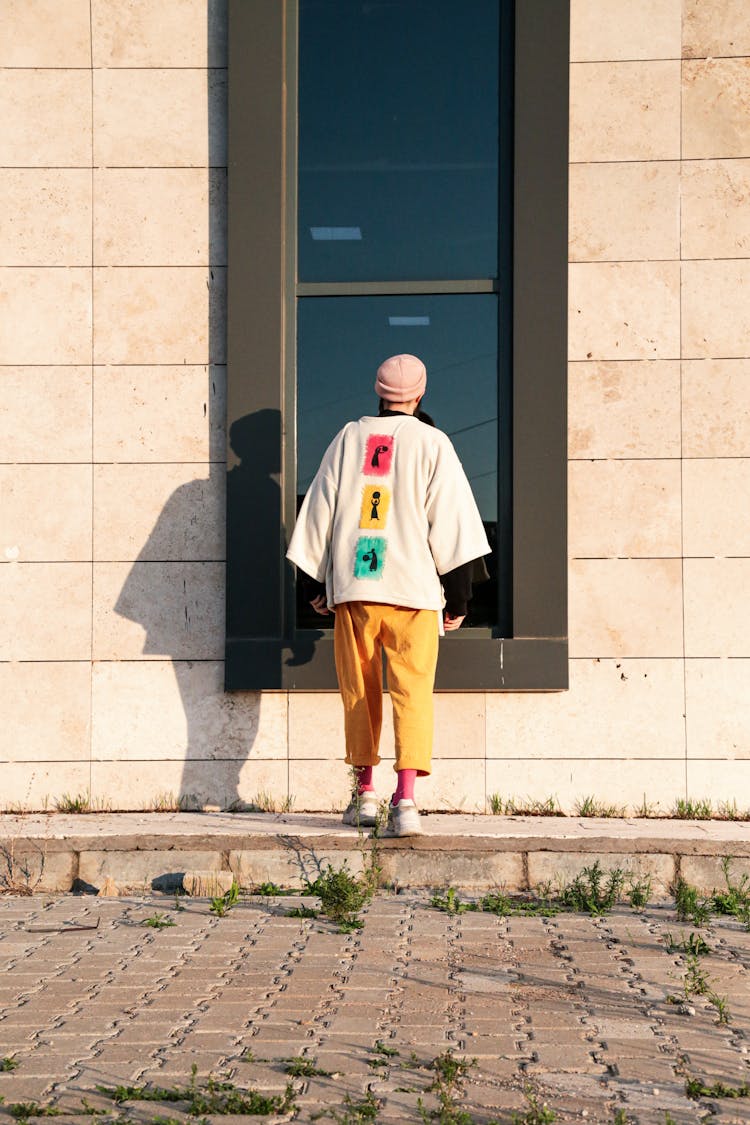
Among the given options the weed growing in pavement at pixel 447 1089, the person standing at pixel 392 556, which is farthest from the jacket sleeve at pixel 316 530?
the weed growing in pavement at pixel 447 1089

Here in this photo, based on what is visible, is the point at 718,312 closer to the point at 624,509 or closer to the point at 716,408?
the point at 716,408

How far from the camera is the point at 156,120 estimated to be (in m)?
7.21

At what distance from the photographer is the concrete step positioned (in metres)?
5.79

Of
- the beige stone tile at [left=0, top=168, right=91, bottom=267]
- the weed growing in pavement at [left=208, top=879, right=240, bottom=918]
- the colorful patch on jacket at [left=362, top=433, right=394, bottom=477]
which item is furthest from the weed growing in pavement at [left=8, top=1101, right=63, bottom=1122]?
the beige stone tile at [left=0, top=168, right=91, bottom=267]

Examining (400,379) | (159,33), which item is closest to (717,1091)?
(400,379)

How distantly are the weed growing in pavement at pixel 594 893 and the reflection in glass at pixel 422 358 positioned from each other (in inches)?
80.8

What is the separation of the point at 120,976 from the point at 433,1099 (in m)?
1.52

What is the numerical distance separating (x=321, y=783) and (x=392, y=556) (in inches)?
58.0

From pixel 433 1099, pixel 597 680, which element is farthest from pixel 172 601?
pixel 433 1099

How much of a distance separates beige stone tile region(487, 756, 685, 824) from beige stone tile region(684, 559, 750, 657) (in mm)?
606

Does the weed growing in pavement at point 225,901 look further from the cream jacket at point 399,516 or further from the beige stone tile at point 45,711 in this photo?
the beige stone tile at point 45,711

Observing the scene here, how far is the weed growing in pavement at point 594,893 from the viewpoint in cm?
527

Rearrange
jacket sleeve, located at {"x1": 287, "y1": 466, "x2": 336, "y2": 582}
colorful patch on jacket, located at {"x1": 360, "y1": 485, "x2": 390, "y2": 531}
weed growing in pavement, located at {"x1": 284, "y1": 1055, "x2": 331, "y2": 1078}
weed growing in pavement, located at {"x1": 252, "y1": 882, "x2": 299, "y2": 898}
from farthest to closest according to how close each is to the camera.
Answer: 1. jacket sleeve, located at {"x1": 287, "y1": 466, "x2": 336, "y2": 582}
2. colorful patch on jacket, located at {"x1": 360, "y1": 485, "x2": 390, "y2": 531}
3. weed growing in pavement, located at {"x1": 252, "y1": 882, "x2": 299, "y2": 898}
4. weed growing in pavement, located at {"x1": 284, "y1": 1055, "x2": 331, "y2": 1078}

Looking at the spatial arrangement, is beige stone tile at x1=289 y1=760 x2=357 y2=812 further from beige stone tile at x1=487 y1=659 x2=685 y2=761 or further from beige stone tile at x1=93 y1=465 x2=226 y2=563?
beige stone tile at x1=93 y1=465 x2=226 y2=563
